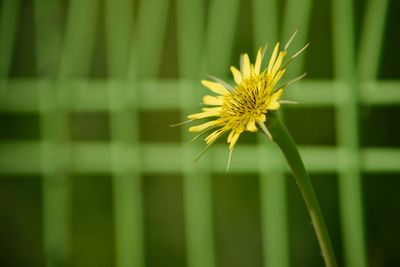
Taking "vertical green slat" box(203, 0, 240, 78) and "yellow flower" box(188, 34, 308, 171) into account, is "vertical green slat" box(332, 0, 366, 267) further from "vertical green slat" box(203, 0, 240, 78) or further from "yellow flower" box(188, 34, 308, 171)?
"yellow flower" box(188, 34, 308, 171)

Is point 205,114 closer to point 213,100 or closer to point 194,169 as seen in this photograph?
point 213,100

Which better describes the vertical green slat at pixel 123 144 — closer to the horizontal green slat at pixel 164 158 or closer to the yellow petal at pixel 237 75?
the horizontal green slat at pixel 164 158

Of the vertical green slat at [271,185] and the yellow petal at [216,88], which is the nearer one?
the yellow petal at [216,88]

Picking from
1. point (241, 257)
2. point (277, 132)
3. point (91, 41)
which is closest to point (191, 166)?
point (241, 257)

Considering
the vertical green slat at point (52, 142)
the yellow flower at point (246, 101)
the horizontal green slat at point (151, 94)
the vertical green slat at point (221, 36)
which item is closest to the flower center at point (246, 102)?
the yellow flower at point (246, 101)

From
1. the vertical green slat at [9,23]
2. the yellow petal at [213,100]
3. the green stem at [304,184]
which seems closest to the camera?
the green stem at [304,184]

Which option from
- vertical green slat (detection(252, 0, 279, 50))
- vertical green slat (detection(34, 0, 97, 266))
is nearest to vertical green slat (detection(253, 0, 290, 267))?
vertical green slat (detection(252, 0, 279, 50))

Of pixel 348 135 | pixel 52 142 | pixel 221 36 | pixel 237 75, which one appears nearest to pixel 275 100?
pixel 237 75

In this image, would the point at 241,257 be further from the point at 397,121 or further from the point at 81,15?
the point at 81,15
